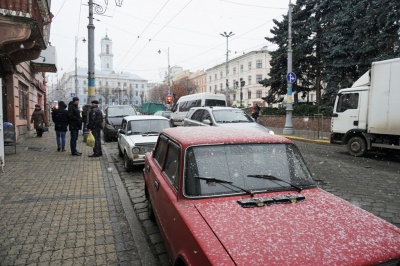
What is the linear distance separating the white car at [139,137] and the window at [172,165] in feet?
14.3

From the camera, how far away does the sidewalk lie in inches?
144

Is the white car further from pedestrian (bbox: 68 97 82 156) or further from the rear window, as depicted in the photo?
the rear window

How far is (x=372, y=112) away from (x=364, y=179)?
144 inches

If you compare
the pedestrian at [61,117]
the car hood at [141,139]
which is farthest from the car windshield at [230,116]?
the pedestrian at [61,117]

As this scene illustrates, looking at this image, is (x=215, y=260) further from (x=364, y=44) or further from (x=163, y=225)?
(x=364, y=44)

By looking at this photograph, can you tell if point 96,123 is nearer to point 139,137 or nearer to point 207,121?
point 139,137

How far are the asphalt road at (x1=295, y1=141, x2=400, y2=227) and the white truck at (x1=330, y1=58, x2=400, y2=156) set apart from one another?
0.62m

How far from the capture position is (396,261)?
2.10 m

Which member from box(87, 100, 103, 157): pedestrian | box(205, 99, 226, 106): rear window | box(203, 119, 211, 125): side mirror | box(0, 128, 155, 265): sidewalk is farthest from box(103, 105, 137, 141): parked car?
box(0, 128, 155, 265): sidewalk

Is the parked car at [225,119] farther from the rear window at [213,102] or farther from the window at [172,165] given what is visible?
the rear window at [213,102]

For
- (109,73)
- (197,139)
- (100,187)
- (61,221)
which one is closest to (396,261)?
(197,139)

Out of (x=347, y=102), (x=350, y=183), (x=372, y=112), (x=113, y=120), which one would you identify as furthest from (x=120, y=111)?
(x=350, y=183)

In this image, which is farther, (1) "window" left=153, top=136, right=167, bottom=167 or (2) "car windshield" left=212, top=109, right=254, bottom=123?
Result: (2) "car windshield" left=212, top=109, right=254, bottom=123

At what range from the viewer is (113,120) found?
16219 mm
